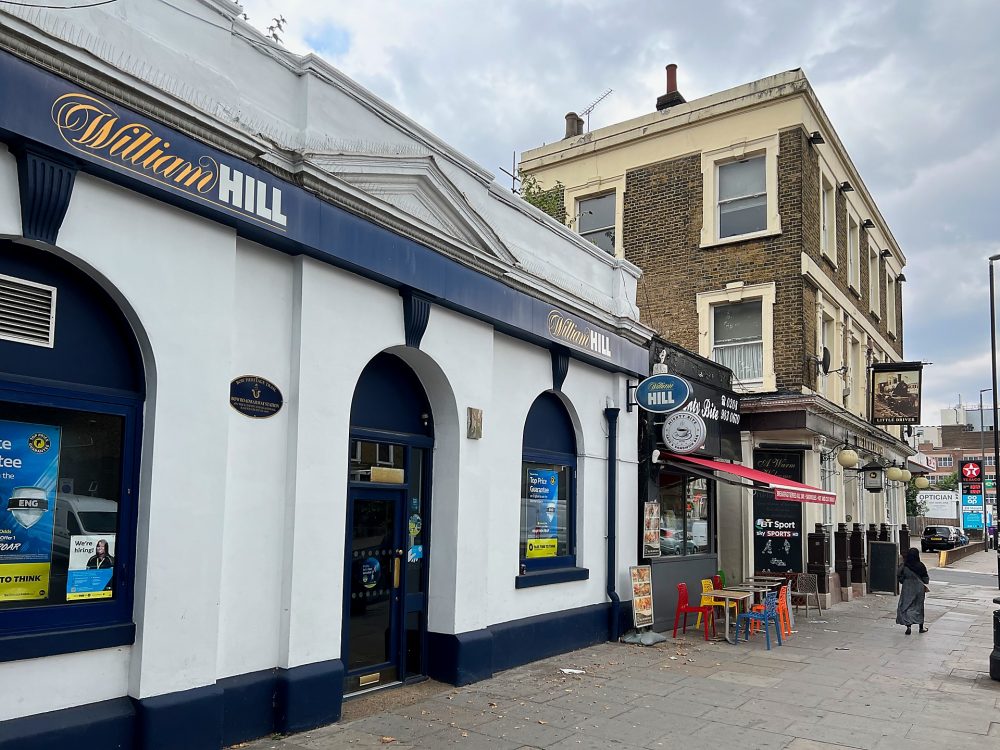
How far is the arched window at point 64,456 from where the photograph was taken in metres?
5.53

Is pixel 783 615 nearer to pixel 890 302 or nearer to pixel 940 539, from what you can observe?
pixel 890 302

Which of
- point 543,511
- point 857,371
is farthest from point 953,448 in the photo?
point 543,511

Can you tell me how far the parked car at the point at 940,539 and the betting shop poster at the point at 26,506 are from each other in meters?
46.9

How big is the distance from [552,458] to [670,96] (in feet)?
43.2

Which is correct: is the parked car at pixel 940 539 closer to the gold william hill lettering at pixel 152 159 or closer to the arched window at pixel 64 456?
the gold william hill lettering at pixel 152 159

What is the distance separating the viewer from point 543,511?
11.5m

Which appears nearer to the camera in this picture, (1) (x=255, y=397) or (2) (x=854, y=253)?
(1) (x=255, y=397)

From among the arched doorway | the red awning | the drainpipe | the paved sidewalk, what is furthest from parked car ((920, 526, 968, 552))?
the arched doorway

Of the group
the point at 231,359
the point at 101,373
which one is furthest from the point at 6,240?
the point at 231,359

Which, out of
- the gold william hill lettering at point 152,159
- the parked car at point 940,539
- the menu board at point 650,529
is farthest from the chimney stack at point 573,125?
the parked car at point 940,539

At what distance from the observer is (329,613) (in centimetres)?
761

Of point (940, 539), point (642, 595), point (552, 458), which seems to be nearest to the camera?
point (552, 458)

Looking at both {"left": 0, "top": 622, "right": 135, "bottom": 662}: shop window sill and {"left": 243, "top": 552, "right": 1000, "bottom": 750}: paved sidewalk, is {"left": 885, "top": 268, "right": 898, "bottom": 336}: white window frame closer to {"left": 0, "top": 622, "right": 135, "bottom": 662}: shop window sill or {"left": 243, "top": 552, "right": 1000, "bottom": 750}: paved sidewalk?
{"left": 243, "top": 552, "right": 1000, "bottom": 750}: paved sidewalk

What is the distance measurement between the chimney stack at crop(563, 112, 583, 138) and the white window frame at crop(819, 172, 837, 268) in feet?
21.9
